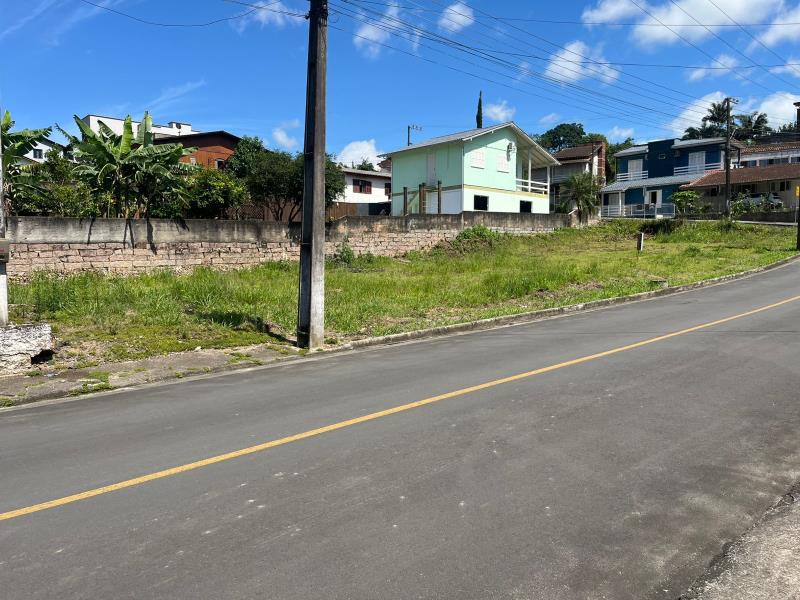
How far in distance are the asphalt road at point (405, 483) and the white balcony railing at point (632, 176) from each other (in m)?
63.2

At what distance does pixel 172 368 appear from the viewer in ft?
32.4

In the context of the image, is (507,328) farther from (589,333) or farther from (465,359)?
(465,359)

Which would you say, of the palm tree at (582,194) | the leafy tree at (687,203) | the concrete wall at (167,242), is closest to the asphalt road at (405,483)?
the concrete wall at (167,242)

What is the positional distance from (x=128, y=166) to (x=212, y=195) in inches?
198

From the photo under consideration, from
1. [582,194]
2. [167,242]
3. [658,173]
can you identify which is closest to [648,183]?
[658,173]

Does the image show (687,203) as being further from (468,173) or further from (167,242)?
(167,242)

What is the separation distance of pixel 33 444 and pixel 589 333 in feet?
32.7

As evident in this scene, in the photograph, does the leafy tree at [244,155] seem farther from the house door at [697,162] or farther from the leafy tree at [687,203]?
the house door at [697,162]

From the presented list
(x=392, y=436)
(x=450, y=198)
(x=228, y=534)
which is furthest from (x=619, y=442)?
(x=450, y=198)

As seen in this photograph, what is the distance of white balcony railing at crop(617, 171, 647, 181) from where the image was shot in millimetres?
66525

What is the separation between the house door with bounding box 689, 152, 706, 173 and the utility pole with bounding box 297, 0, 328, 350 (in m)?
59.9

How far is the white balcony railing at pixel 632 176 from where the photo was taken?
66525 mm

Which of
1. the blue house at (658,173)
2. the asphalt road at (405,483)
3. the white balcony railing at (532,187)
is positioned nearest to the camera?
the asphalt road at (405,483)

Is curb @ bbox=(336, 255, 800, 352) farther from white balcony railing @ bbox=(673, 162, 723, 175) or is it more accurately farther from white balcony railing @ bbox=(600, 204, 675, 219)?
white balcony railing @ bbox=(673, 162, 723, 175)
